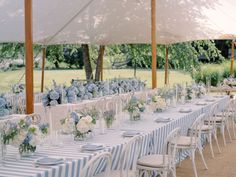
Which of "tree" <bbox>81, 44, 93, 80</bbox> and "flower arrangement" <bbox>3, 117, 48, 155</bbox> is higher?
"tree" <bbox>81, 44, 93, 80</bbox>

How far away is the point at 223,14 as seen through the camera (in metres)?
10.9

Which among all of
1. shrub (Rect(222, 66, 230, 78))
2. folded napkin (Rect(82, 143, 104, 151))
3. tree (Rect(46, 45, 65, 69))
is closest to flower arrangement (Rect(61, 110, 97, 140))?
folded napkin (Rect(82, 143, 104, 151))

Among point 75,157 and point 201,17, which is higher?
point 201,17

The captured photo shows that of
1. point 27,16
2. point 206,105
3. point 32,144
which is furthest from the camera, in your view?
point 206,105

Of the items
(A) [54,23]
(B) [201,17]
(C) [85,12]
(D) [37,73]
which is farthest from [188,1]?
(D) [37,73]

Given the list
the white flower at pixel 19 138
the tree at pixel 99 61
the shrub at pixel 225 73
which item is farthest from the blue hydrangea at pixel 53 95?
the shrub at pixel 225 73

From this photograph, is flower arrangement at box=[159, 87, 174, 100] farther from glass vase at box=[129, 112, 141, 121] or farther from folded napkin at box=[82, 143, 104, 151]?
folded napkin at box=[82, 143, 104, 151]

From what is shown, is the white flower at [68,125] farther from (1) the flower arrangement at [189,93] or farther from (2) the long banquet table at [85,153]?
(1) the flower arrangement at [189,93]

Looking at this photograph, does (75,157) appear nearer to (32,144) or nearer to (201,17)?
(32,144)

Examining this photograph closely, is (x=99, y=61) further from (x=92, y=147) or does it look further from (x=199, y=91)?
(x=92, y=147)

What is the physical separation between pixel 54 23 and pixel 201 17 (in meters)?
3.74

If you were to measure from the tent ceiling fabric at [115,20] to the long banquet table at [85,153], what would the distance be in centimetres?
406

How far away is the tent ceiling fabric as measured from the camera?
9547 mm

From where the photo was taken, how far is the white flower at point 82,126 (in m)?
4.41
